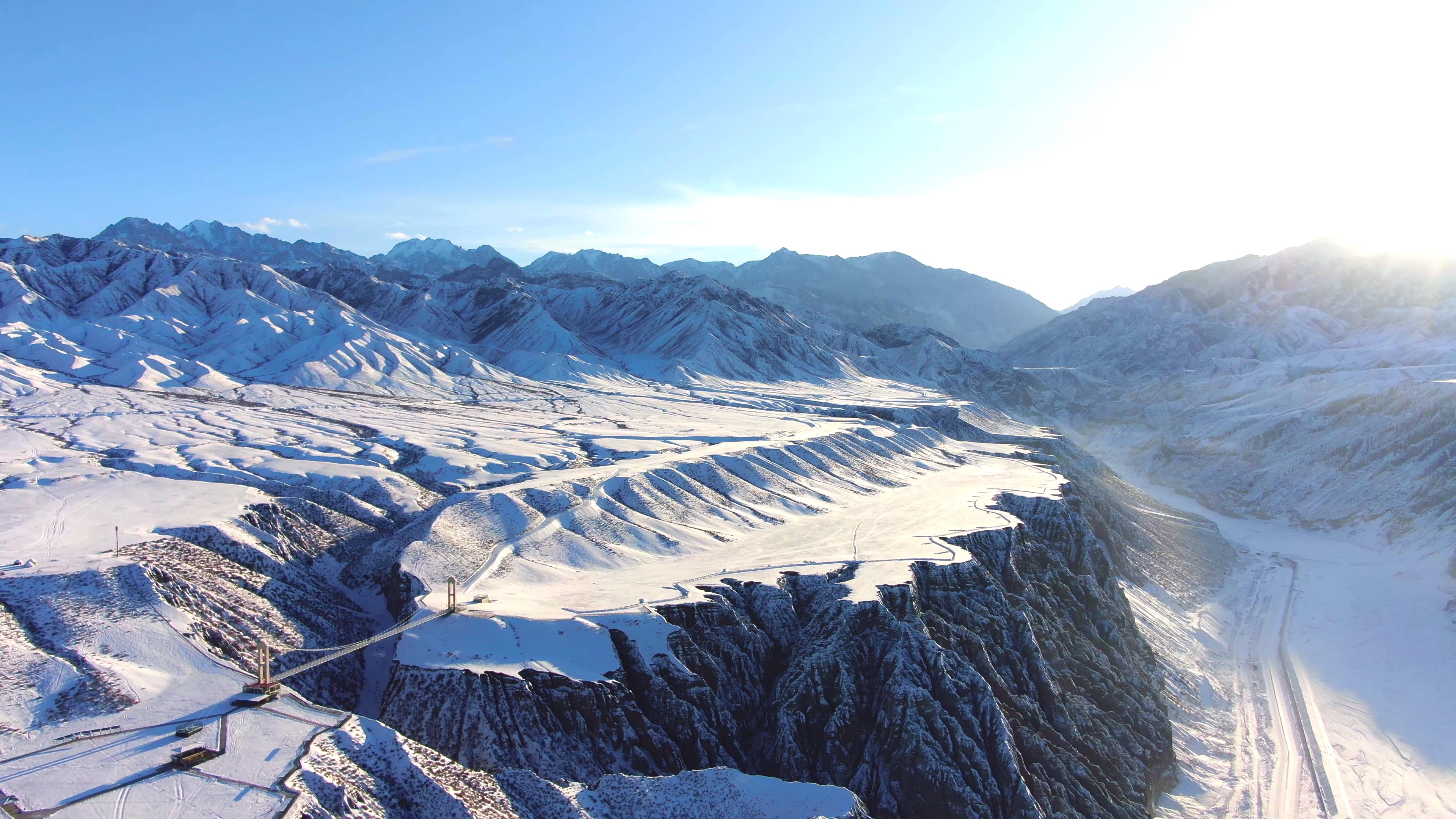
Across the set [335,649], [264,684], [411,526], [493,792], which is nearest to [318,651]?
[335,649]

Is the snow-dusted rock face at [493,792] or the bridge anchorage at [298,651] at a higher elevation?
the bridge anchorage at [298,651]

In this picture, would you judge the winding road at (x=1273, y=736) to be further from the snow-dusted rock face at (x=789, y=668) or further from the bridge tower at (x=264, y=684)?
the bridge tower at (x=264, y=684)

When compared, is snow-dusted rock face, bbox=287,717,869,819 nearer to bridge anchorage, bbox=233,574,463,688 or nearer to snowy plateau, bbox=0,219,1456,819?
snowy plateau, bbox=0,219,1456,819

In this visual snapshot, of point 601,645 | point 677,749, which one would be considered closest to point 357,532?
point 601,645

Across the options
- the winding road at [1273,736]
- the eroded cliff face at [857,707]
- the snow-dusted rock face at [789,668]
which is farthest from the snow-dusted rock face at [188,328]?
the winding road at [1273,736]

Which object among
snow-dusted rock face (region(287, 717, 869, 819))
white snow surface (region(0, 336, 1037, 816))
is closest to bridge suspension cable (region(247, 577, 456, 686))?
white snow surface (region(0, 336, 1037, 816))

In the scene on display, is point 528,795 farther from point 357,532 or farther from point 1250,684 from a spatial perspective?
point 1250,684

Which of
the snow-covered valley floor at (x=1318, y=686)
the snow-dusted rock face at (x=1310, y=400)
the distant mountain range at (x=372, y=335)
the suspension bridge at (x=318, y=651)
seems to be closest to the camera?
the suspension bridge at (x=318, y=651)
